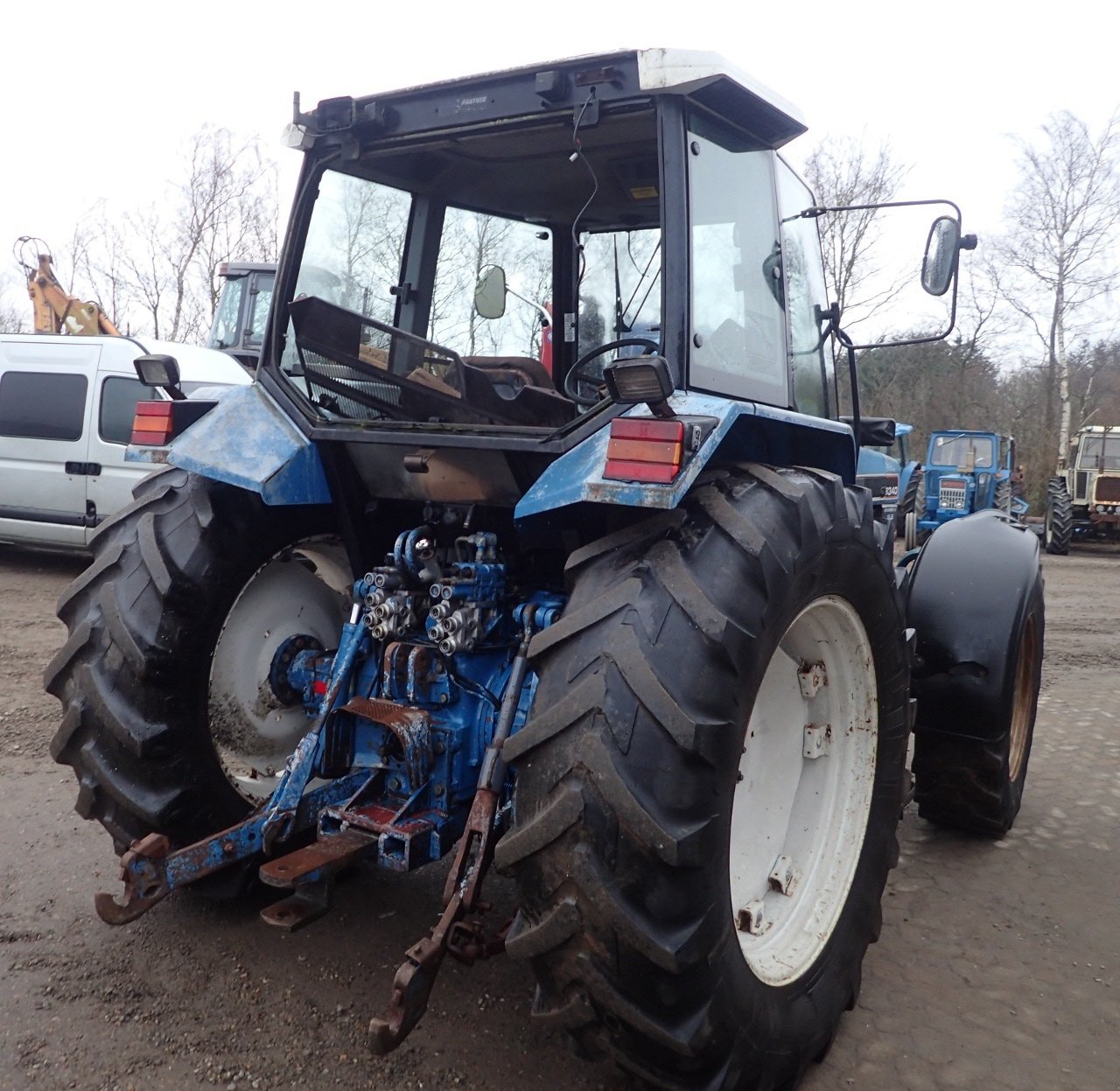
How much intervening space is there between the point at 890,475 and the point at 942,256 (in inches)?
376

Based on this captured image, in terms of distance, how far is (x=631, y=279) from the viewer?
10.4 ft

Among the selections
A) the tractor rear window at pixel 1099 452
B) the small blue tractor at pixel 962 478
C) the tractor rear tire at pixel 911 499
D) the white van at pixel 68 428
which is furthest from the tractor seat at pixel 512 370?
the tractor rear window at pixel 1099 452

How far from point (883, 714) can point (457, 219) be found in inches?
81.2

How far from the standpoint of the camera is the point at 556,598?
2.75 meters

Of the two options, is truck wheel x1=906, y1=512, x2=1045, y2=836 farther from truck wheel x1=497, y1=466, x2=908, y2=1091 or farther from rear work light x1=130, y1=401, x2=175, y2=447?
rear work light x1=130, y1=401, x2=175, y2=447

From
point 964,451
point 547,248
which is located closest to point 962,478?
point 964,451

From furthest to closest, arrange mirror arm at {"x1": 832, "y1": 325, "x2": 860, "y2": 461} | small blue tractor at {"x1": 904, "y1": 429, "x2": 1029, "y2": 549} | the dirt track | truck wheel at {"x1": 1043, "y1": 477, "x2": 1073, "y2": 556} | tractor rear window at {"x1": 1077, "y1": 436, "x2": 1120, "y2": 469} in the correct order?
tractor rear window at {"x1": 1077, "y1": 436, "x2": 1120, "y2": 469}
small blue tractor at {"x1": 904, "y1": 429, "x2": 1029, "y2": 549}
truck wheel at {"x1": 1043, "y1": 477, "x2": 1073, "y2": 556}
mirror arm at {"x1": 832, "y1": 325, "x2": 860, "y2": 461}
the dirt track

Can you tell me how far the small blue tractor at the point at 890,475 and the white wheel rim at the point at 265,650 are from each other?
1756 millimetres

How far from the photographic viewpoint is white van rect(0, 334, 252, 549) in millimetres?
9070

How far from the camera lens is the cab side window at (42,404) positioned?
9.19 m

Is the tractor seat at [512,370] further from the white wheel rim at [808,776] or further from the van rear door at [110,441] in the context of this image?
the van rear door at [110,441]

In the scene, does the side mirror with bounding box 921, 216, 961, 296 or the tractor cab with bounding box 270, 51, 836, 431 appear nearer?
the tractor cab with bounding box 270, 51, 836, 431

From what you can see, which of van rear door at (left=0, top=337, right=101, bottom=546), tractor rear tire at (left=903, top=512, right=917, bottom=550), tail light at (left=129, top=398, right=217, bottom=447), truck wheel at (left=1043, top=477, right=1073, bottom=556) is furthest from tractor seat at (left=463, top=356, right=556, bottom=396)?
truck wheel at (left=1043, top=477, right=1073, bottom=556)

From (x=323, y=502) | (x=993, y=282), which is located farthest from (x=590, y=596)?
(x=993, y=282)
